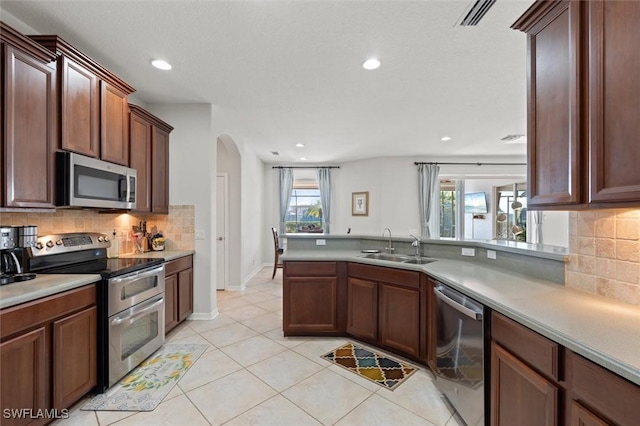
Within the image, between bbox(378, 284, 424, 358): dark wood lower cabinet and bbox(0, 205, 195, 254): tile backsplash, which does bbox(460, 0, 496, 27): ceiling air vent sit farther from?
bbox(0, 205, 195, 254): tile backsplash

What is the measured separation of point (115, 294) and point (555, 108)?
300 cm

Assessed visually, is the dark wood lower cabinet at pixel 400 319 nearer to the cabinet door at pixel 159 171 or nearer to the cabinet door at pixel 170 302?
the cabinet door at pixel 170 302

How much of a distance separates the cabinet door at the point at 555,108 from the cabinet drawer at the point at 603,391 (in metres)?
0.69

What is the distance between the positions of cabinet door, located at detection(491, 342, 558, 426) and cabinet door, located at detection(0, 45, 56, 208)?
2.92m

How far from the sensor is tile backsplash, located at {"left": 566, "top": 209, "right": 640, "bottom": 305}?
141 centimetres

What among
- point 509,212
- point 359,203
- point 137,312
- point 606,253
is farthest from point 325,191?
point 606,253

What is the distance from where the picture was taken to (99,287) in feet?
6.74

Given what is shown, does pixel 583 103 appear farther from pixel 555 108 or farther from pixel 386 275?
pixel 386 275

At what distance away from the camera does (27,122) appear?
5.90ft

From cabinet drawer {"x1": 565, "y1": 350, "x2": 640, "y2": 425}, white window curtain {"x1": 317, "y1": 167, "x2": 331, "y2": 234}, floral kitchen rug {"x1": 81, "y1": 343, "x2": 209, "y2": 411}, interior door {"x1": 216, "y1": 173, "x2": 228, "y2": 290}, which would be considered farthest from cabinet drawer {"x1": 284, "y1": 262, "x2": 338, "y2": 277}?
white window curtain {"x1": 317, "y1": 167, "x2": 331, "y2": 234}

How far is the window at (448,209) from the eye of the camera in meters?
6.48

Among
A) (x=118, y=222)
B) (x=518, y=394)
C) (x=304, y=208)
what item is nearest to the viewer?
(x=518, y=394)

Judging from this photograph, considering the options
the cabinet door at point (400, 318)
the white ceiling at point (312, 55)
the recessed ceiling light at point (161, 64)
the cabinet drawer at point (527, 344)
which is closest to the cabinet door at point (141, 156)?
the white ceiling at point (312, 55)

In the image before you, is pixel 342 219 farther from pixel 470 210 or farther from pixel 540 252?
pixel 540 252
